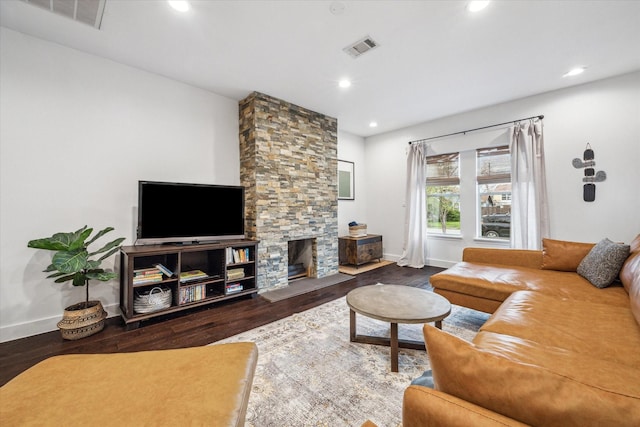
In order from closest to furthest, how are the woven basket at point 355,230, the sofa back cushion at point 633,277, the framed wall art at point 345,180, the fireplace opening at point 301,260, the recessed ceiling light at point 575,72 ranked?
the sofa back cushion at point 633,277 → the recessed ceiling light at point 575,72 → the fireplace opening at point 301,260 → the woven basket at point 355,230 → the framed wall art at point 345,180

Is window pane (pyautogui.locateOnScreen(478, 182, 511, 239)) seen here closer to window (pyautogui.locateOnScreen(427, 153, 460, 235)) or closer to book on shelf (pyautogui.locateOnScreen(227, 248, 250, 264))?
window (pyautogui.locateOnScreen(427, 153, 460, 235))

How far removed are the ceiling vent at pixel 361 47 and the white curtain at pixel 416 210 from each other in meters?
2.64

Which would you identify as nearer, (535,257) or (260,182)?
(535,257)

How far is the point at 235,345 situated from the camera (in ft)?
3.91

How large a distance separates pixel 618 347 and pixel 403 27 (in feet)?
8.48

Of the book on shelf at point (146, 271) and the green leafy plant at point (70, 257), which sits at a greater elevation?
the green leafy plant at point (70, 257)

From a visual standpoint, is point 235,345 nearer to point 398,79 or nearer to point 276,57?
point 276,57

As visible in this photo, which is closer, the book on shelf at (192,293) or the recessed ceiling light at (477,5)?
the recessed ceiling light at (477,5)

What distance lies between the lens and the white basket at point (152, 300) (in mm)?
2455

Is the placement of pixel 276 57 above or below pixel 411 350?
above

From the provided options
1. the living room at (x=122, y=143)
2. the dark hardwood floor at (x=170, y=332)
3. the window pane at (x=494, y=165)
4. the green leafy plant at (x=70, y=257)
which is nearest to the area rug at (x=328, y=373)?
the dark hardwood floor at (x=170, y=332)

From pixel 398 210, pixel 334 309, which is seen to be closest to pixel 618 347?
pixel 334 309

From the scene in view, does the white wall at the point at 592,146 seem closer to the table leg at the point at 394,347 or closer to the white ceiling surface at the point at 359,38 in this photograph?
the white ceiling surface at the point at 359,38

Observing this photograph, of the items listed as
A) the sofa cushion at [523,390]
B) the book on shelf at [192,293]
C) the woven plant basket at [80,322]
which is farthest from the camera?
the book on shelf at [192,293]
